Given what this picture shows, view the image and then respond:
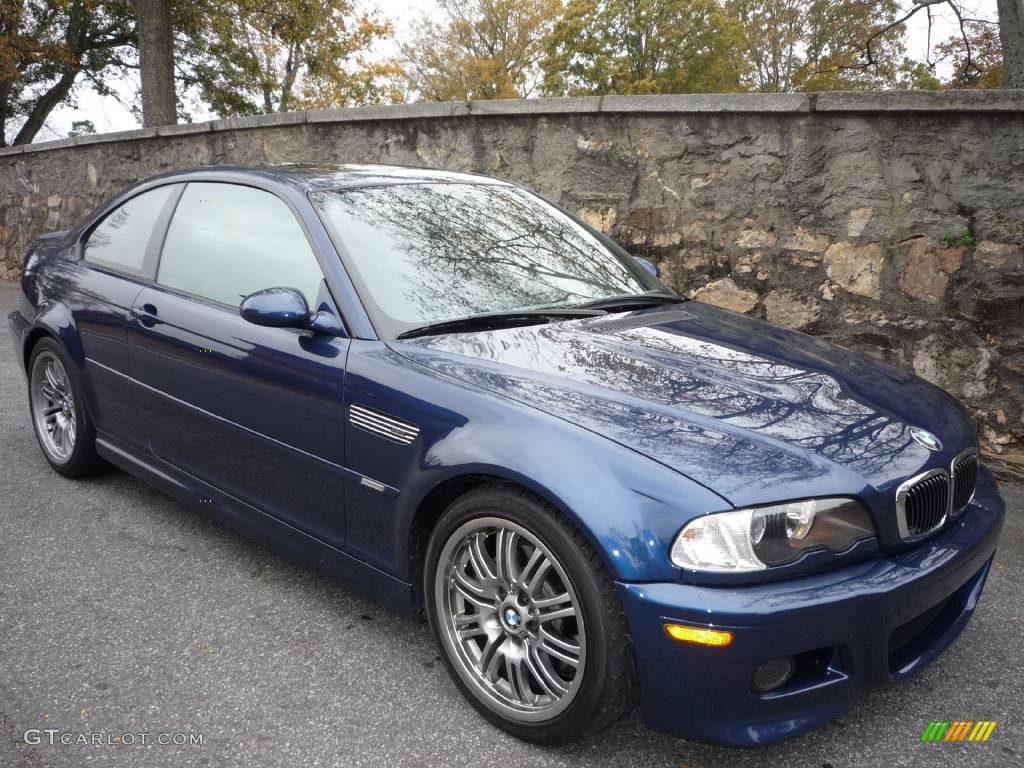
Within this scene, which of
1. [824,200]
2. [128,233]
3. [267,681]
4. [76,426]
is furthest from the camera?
[824,200]

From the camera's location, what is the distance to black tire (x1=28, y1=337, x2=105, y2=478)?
404cm

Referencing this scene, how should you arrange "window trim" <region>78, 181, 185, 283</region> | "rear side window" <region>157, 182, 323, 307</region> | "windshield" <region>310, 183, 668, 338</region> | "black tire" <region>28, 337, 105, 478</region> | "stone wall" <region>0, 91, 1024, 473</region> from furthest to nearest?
1. "stone wall" <region>0, 91, 1024, 473</region>
2. "black tire" <region>28, 337, 105, 478</region>
3. "window trim" <region>78, 181, 185, 283</region>
4. "rear side window" <region>157, 182, 323, 307</region>
5. "windshield" <region>310, 183, 668, 338</region>

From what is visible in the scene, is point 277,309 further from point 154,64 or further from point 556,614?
point 154,64

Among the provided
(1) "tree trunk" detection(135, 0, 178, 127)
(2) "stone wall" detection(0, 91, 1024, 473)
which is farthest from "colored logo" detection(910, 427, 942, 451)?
(1) "tree trunk" detection(135, 0, 178, 127)

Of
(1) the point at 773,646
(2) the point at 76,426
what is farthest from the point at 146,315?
(1) the point at 773,646

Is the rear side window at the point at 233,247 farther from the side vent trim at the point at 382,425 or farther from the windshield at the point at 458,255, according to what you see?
the side vent trim at the point at 382,425

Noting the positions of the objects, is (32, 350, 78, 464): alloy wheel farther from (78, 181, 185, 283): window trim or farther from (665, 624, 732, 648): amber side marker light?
(665, 624, 732, 648): amber side marker light

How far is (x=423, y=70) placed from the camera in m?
39.6

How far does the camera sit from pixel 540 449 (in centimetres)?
219

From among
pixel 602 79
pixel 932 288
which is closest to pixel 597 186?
pixel 932 288

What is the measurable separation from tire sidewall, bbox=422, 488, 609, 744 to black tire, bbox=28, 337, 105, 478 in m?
2.35

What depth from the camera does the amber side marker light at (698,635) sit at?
1.93 m

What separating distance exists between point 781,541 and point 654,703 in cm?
48

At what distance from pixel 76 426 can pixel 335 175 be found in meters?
1.81
